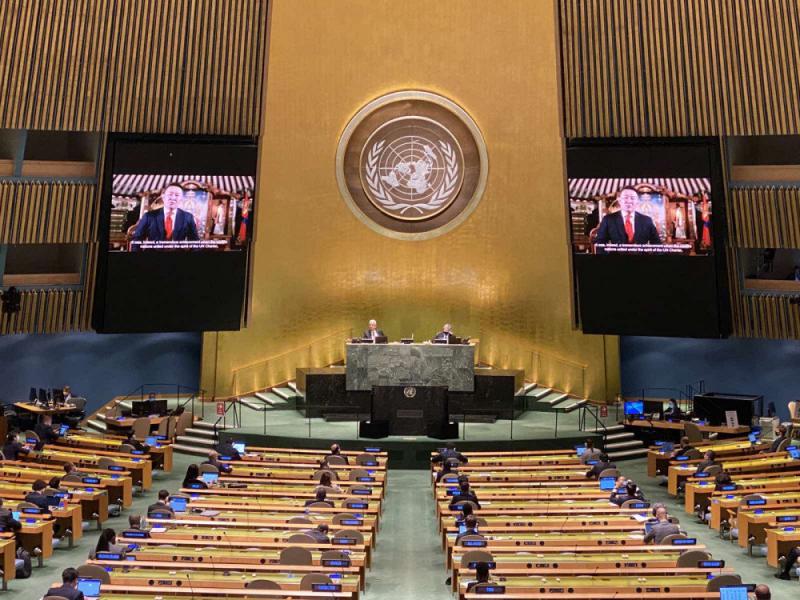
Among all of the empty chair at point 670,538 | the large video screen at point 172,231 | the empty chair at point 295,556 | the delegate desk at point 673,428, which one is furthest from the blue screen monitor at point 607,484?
the large video screen at point 172,231

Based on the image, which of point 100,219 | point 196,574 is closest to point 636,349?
point 100,219

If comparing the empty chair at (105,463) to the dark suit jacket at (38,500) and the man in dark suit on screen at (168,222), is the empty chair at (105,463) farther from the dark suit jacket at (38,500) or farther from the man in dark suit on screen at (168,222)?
the man in dark suit on screen at (168,222)

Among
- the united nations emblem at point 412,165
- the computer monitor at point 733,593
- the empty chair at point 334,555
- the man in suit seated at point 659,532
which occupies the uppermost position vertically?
the united nations emblem at point 412,165

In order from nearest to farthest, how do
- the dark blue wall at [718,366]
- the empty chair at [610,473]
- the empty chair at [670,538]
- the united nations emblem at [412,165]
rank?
1. the empty chair at [670,538]
2. the empty chair at [610,473]
3. the dark blue wall at [718,366]
4. the united nations emblem at [412,165]

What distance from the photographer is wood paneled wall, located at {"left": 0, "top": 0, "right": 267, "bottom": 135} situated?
1802cm

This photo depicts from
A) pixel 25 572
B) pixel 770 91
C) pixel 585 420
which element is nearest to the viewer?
pixel 25 572

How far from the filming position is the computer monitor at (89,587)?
8.36 meters

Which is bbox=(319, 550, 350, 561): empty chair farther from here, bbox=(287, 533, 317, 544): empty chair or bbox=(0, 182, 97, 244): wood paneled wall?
bbox=(0, 182, 97, 244): wood paneled wall

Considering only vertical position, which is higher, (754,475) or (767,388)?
(767,388)

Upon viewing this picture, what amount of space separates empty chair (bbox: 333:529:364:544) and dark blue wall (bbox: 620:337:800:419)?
1478cm

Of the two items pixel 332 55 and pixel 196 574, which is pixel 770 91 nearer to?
pixel 332 55

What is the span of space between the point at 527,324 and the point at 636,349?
3057 millimetres

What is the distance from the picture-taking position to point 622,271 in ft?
59.1

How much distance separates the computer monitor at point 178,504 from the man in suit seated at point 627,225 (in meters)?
9.25
